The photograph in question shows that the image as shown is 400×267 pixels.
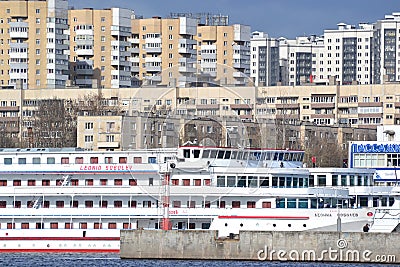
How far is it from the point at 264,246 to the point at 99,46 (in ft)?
385

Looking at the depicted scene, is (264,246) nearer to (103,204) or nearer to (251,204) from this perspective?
(251,204)

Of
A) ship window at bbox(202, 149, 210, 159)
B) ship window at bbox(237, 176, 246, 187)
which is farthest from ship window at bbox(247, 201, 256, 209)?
ship window at bbox(202, 149, 210, 159)

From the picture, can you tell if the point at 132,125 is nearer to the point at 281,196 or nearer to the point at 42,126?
the point at 281,196

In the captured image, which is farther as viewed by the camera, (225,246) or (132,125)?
(132,125)

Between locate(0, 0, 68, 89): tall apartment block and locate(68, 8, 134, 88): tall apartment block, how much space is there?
5.80 m

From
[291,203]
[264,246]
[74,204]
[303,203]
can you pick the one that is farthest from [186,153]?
[264,246]

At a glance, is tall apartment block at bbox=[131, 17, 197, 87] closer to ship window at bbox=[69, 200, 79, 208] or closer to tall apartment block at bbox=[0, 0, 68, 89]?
tall apartment block at bbox=[0, 0, 68, 89]

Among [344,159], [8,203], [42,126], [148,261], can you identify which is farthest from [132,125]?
[42,126]

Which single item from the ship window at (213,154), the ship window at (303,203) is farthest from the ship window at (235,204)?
the ship window at (303,203)

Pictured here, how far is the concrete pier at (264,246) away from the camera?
74312 millimetres

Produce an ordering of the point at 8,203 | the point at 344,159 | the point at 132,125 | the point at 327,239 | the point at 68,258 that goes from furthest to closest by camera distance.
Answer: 1. the point at 344,159
2. the point at 132,125
3. the point at 8,203
4. the point at 68,258
5. the point at 327,239

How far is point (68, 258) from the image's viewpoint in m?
81.6

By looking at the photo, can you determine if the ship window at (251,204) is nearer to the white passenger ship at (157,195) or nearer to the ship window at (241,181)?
the white passenger ship at (157,195)

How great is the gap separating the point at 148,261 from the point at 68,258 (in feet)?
23.4
